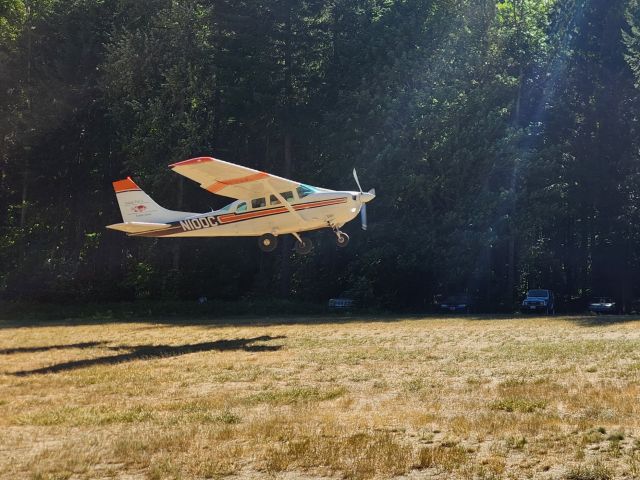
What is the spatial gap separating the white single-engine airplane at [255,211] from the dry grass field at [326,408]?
16.0 feet

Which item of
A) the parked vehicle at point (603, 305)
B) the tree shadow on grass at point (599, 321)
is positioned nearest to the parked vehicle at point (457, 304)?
the parked vehicle at point (603, 305)

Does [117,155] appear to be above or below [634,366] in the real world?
above

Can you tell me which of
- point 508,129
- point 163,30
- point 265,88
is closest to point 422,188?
point 508,129

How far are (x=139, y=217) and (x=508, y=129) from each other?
855 inches

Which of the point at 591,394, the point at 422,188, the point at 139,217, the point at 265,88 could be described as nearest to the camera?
the point at 591,394

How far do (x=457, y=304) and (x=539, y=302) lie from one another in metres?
4.04

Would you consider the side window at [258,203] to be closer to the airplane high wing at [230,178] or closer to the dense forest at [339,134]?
the airplane high wing at [230,178]

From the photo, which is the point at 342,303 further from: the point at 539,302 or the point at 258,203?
the point at 258,203

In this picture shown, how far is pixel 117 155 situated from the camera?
4528cm

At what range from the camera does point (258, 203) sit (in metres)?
25.6

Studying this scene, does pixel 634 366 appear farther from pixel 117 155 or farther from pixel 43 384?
pixel 117 155

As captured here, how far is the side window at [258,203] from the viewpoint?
25562 mm

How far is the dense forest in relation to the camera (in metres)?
39.9

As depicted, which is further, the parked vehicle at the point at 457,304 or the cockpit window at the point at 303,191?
the parked vehicle at the point at 457,304
